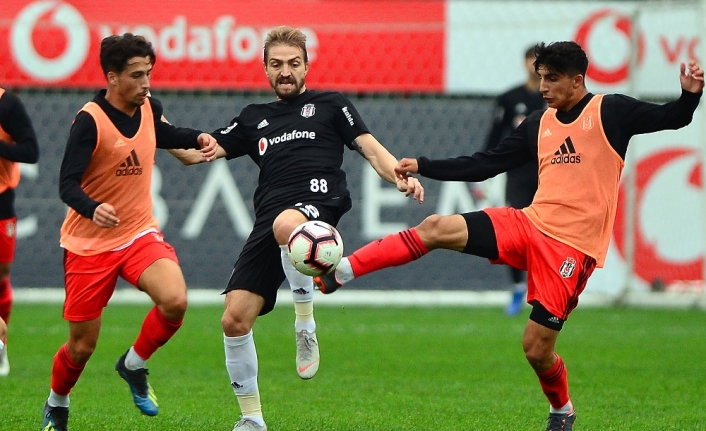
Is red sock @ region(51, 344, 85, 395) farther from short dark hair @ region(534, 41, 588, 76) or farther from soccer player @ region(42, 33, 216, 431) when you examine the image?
short dark hair @ region(534, 41, 588, 76)

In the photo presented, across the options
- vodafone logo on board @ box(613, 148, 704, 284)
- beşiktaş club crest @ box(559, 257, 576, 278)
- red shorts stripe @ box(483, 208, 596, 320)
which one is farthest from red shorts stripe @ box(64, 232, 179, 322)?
vodafone logo on board @ box(613, 148, 704, 284)

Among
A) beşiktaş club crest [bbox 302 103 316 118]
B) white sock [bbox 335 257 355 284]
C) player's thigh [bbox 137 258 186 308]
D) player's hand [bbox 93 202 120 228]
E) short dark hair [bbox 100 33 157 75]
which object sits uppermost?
short dark hair [bbox 100 33 157 75]

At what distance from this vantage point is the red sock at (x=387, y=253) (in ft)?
19.7

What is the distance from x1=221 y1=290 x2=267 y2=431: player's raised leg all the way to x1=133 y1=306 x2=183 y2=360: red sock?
48 centimetres

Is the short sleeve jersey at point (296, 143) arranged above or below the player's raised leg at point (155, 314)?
above

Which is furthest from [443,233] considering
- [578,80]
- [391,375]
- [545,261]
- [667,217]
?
[667,217]

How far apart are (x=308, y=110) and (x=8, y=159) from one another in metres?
2.10

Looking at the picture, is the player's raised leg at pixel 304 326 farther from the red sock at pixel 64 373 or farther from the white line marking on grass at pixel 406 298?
the white line marking on grass at pixel 406 298

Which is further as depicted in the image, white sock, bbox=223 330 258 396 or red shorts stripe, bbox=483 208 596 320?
white sock, bbox=223 330 258 396

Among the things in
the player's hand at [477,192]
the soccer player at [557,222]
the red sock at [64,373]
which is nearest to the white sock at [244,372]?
the soccer player at [557,222]

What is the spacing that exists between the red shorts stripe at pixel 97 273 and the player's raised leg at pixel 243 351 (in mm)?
562

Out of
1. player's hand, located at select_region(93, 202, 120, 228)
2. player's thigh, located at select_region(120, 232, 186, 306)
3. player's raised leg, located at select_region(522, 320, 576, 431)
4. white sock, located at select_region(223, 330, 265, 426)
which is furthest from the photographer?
player's thigh, located at select_region(120, 232, 186, 306)

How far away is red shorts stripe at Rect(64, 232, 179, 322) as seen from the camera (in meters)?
6.22

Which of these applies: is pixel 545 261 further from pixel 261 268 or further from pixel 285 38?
pixel 285 38
